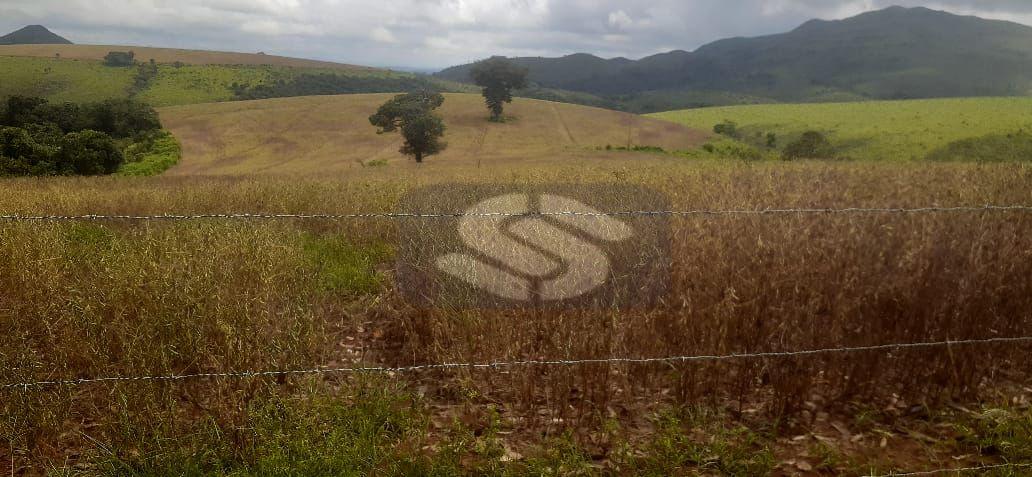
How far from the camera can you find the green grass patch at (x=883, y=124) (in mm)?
45594

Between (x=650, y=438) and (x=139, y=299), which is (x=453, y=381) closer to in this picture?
(x=650, y=438)

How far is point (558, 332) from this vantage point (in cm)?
405

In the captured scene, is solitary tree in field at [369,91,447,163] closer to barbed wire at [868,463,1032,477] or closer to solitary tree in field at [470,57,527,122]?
solitary tree in field at [470,57,527,122]

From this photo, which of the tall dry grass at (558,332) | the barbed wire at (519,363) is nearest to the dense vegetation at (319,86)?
the tall dry grass at (558,332)

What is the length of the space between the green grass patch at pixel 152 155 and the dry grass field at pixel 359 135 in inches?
37.1

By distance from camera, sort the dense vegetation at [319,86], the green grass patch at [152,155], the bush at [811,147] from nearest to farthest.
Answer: the green grass patch at [152,155], the bush at [811,147], the dense vegetation at [319,86]

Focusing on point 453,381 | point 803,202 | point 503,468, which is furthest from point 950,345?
point 803,202

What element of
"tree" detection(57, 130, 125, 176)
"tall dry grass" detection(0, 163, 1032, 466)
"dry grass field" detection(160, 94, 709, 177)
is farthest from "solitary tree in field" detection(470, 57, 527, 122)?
"tall dry grass" detection(0, 163, 1032, 466)

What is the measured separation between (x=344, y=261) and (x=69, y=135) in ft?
133

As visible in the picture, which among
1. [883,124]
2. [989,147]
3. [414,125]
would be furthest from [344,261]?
[883,124]

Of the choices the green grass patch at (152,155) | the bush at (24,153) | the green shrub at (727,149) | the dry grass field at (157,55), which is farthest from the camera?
the dry grass field at (157,55)

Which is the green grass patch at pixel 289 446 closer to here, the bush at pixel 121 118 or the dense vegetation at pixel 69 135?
the dense vegetation at pixel 69 135

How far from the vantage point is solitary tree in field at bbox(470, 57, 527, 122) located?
6675cm
